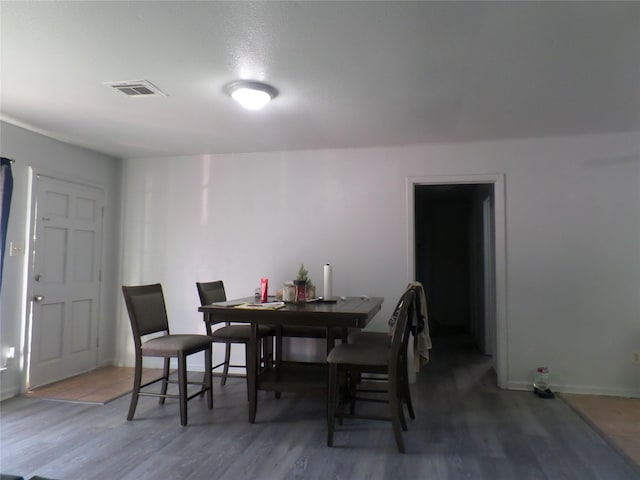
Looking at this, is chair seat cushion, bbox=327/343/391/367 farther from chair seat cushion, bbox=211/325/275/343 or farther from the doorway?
the doorway

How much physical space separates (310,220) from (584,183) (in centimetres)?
254

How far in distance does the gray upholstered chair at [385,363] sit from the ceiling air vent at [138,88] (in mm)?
2101

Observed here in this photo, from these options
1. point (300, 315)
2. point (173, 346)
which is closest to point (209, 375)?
point (173, 346)

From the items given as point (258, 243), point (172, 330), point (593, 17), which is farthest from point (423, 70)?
point (172, 330)

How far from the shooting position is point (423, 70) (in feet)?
7.96

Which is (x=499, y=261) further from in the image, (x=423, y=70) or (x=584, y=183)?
(x=423, y=70)

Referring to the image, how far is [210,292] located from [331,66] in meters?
2.21

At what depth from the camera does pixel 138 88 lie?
273 centimetres

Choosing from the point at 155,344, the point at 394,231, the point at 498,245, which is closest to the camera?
the point at 155,344

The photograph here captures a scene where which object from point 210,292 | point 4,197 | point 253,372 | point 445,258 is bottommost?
point 253,372

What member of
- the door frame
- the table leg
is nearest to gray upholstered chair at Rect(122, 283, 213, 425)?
the table leg

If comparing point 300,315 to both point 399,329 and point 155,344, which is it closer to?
point 399,329

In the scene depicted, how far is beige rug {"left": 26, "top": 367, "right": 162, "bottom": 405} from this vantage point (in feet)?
11.2

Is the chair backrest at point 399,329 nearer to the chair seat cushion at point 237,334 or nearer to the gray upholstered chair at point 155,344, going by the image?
the chair seat cushion at point 237,334
